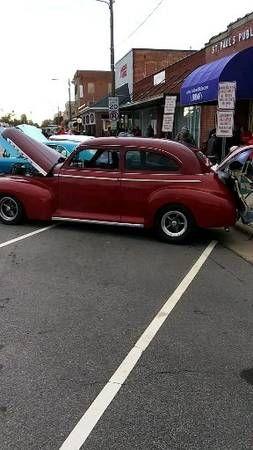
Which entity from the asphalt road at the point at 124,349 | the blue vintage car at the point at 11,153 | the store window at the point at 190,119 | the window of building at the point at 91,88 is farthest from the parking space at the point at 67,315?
the window of building at the point at 91,88

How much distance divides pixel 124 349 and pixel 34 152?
6.40 metres

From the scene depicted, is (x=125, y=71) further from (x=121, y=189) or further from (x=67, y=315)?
(x=67, y=315)

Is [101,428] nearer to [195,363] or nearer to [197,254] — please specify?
[195,363]

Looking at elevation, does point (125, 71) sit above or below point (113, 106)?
above

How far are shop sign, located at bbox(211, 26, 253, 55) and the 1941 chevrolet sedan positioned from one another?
26.2 feet

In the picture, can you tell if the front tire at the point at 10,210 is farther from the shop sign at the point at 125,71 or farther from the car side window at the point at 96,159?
the shop sign at the point at 125,71

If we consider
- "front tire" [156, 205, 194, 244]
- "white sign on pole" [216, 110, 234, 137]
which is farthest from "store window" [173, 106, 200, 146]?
"front tire" [156, 205, 194, 244]

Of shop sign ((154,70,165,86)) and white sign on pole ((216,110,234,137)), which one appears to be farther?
shop sign ((154,70,165,86))

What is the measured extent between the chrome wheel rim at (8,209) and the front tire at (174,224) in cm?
284

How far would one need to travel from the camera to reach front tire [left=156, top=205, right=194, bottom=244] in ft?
30.0

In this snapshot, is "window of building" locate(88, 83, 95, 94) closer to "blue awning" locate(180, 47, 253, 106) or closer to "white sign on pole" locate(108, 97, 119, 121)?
"white sign on pole" locate(108, 97, 119, 121)

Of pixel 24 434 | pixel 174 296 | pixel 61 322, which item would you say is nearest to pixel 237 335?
pixel 174 296

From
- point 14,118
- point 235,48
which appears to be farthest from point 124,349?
point 14,118

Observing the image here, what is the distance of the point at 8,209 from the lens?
34.7 feet
